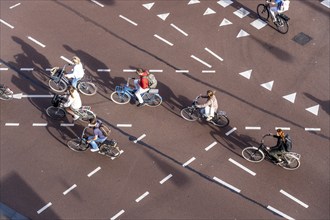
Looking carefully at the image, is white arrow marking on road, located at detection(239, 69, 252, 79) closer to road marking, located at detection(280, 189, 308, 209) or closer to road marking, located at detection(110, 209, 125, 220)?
road marking, located at detection(280, 189, 308, 209)

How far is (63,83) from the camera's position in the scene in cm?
1638

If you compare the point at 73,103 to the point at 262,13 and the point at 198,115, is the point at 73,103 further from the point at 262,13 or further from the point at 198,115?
the point at 262,13

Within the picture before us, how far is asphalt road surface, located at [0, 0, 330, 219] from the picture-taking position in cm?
1382

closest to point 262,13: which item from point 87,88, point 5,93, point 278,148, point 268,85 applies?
point 268,85

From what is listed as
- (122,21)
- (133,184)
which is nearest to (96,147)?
(133,184)

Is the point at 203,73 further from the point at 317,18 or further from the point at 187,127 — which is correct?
the point at 317,18

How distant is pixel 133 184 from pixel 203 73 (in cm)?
596

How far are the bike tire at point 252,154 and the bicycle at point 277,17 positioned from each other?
23.4 ft

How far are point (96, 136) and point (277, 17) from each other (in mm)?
10404

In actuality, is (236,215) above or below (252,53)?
below

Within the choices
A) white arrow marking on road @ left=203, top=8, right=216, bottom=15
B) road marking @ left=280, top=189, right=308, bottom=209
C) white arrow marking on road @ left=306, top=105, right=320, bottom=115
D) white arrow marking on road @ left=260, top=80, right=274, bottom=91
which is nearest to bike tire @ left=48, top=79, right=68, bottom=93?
white arrow marking on road @ left=203, top=8, right=216, bottom=15

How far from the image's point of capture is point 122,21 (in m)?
19.4

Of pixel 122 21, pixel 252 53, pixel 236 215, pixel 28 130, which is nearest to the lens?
pixel 236 215

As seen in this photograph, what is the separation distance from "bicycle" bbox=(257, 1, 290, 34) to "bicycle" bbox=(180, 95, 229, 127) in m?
6.23
